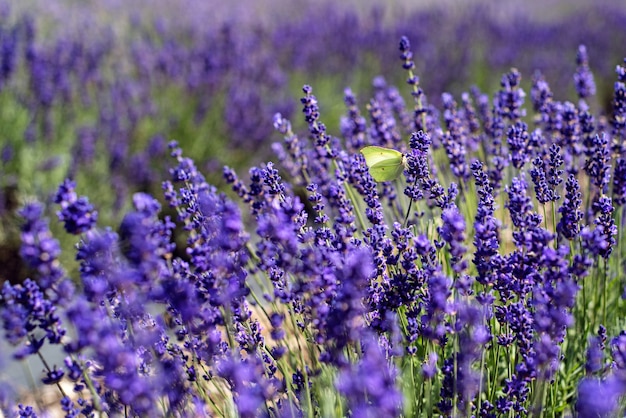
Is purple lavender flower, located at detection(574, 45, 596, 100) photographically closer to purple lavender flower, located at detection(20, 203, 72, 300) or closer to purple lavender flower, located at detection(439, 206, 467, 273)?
purple lavender flower, located at detection(439, 206, 467, 273)

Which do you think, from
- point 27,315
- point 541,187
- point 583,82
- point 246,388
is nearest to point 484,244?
point 541,187

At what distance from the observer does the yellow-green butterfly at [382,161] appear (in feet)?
7.59

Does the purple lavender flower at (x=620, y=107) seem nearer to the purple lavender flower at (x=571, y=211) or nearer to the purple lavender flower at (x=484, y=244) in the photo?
the purple lavender flower at (x=571, y=211)

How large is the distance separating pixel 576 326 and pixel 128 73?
18.3 ft

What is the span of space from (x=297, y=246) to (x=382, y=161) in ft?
2.81

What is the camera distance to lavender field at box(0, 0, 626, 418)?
56.9 inches

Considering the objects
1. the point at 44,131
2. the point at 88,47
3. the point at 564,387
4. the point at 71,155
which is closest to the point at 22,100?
the point at 44,131

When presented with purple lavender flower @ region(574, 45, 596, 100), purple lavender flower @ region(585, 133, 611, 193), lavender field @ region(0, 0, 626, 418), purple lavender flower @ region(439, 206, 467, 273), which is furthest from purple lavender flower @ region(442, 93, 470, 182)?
purple lavender flower @ region(439, 206, 467, 273)

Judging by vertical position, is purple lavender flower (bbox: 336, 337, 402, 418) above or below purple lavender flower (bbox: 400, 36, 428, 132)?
below

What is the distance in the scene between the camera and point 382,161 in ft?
7.60

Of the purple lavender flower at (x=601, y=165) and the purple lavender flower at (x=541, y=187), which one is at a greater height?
the purple lavender flower at (x=601, y=165)

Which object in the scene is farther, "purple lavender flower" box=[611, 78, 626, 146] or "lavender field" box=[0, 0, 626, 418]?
"purple lavender flower" box=[611, 78, 626, 146]

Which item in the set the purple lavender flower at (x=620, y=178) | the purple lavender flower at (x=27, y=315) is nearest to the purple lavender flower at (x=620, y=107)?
the purple lavender flower at (x=620, y=178)

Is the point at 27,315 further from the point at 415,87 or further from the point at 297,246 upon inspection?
the point at 415,87
